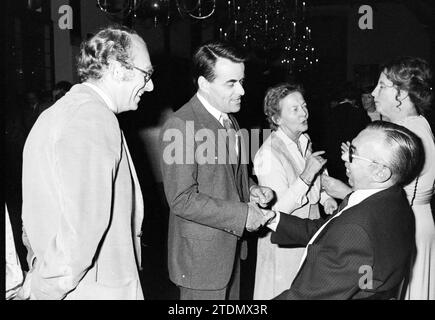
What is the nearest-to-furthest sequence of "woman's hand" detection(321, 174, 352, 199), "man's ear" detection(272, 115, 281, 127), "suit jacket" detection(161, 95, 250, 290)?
"suit jacket" detection(161, 95, 250, 290) < "woman's hand" detection(321, 174, 352, 199) < "man's ear" detection(272, 115, 281, 127)

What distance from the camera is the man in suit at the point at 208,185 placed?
6.81 ft

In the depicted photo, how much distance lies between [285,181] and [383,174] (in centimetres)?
93

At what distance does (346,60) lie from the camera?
12875 mm

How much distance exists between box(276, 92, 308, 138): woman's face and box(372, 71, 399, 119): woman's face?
46cm

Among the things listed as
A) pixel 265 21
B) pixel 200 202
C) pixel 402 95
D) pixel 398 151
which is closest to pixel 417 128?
pixel 402 95

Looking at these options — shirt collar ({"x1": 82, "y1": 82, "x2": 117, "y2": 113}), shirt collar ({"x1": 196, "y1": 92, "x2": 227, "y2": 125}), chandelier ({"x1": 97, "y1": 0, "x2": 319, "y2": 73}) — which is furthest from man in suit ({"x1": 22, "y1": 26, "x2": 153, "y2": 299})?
chandelier ({"x1": 97, "y1": 0, "x2": 319, "y2": 73})

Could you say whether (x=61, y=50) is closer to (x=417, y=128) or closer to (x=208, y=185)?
(x=208, y=185)

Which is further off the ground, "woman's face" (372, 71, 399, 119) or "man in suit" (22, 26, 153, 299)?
"woman's face" (372, 71, 399, 119)

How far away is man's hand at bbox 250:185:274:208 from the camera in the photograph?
240 centimetres

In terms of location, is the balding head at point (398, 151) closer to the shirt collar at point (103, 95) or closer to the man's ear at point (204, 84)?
the man's ear at point (204, 84)

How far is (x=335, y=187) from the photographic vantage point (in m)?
2.66

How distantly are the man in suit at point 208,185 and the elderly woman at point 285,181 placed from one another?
0.26m

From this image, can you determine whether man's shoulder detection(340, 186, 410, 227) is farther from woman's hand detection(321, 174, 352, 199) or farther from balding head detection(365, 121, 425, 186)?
woman's hand detection(321, 174, 352, 199)

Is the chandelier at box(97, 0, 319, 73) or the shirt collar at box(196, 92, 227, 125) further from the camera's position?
the chandelier at box(97, 0, 319, 73)
